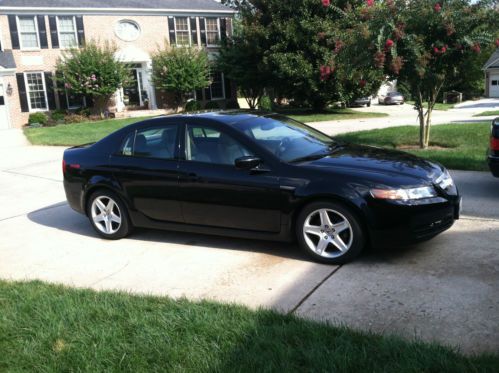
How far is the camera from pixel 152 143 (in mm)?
6023

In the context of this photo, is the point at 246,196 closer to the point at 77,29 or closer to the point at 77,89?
the point at 77,89

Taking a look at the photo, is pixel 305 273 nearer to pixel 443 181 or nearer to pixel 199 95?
pixel 443 181

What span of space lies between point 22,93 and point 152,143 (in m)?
26.3

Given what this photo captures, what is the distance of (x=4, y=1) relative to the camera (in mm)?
28484

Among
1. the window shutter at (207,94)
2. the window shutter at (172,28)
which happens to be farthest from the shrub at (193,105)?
the window shutter at (172,28)

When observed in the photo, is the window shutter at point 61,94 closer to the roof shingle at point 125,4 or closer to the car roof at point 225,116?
the roof shingle at point 125,4

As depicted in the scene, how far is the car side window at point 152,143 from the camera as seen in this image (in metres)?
5.86

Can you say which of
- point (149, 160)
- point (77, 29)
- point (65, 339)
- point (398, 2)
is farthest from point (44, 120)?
point (65, 339)

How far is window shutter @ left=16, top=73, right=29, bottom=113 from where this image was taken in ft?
95.9

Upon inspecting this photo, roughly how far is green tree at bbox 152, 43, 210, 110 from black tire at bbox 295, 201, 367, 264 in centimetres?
2635

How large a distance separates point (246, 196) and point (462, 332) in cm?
242

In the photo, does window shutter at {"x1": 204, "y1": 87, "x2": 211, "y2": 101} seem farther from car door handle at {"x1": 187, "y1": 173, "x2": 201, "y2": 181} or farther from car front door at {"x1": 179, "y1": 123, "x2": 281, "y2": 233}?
car door handle at {"x1": 187, "y1": 173, "x2": 201, "y2": 181}

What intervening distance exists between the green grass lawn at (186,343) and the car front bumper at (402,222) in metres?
1.41

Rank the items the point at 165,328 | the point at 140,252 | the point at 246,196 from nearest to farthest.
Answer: the point at 165,328, the point at 246,196, the point at 140,252
